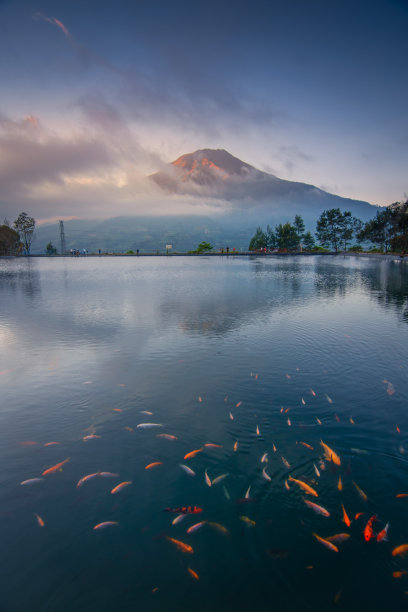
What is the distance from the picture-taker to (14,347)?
10.1 m

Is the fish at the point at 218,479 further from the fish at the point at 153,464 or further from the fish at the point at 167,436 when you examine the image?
the fish at the point at 167,436

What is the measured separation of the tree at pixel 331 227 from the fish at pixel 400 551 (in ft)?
324

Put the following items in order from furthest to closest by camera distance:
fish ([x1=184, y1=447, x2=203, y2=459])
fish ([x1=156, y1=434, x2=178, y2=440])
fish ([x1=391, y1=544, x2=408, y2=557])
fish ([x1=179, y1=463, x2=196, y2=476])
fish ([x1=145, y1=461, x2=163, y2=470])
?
fish ([x1=156, y1=434, x2=178, y2=440]) < fish ([x1=184, y1=447, x2=203, y2=459]) < fish ([x1=145, y1=461, x2=163, y2=470]) < fish ([x1=179, y1=463, x2=196, y2=476]) < fish ([x1=391, y1=544, x2=408, y2=557])

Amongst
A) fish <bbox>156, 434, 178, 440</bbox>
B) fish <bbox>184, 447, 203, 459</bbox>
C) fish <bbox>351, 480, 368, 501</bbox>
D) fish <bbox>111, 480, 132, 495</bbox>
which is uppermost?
fish <bbox>156, 434, 178, 440</bbox>

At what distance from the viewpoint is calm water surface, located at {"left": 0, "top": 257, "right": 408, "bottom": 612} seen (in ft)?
10.7

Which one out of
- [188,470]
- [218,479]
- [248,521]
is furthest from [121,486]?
[248,521]

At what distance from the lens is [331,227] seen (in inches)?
3752

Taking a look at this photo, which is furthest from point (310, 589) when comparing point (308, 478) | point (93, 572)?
point (93, 572)

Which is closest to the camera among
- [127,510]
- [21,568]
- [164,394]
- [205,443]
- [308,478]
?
[21,568]

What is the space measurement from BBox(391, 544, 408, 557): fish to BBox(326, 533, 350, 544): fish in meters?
0.49

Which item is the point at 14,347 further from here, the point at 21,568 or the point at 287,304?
the point at 287,304

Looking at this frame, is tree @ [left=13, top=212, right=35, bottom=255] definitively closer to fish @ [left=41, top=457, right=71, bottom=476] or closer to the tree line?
the tree line

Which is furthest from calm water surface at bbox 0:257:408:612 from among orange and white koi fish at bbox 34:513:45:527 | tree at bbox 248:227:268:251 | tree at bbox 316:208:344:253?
tree at bbox 316:208:344:253

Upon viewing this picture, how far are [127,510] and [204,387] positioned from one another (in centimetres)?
350
